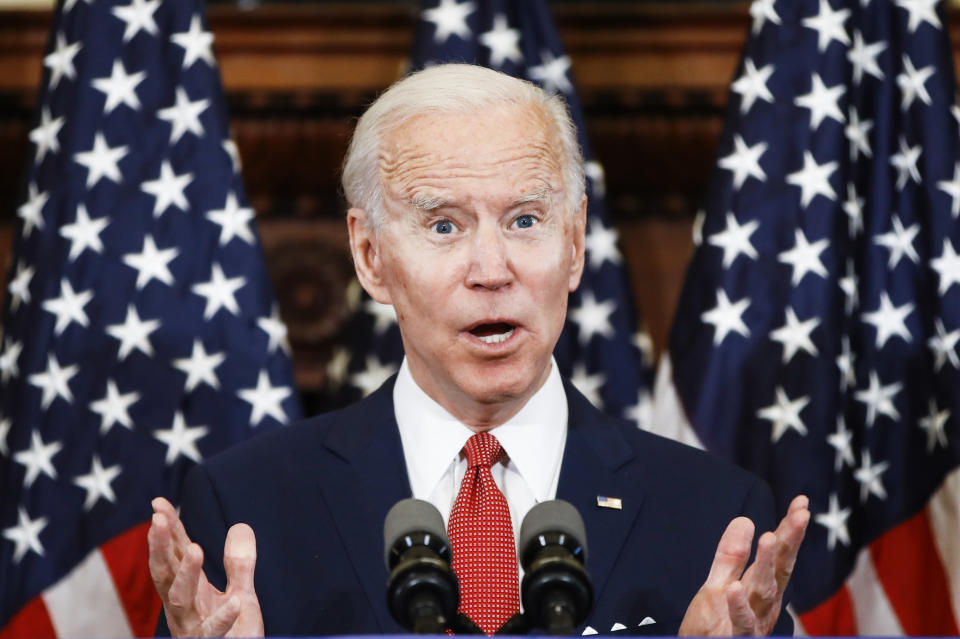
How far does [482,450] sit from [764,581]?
0.55 m

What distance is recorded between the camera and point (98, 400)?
300cm

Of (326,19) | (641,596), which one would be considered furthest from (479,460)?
(326,19)

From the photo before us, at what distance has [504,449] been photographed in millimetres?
2150

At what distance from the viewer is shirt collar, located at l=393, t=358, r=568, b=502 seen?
2145 millimetres

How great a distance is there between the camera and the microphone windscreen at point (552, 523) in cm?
152

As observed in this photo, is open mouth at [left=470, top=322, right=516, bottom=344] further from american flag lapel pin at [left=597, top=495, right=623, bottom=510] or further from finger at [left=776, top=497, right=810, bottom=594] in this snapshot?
finger at [left=776, top=497, right=810, bottom=594]

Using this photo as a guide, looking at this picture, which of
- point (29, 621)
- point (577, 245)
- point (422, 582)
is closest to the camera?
point (422, 582)

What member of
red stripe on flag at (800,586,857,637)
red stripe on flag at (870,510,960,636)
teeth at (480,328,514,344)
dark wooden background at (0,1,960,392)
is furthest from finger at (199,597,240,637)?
dark wooden background at (0,1,960,392)

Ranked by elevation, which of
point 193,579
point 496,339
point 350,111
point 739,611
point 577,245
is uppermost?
point 350,111

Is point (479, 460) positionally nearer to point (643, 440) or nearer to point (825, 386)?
point (643, 440)

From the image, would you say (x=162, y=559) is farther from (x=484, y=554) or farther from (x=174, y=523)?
(x=484, y=554)

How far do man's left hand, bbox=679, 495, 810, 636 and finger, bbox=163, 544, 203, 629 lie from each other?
0.69 metres

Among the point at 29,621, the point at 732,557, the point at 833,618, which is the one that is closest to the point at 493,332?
the point at 732,557

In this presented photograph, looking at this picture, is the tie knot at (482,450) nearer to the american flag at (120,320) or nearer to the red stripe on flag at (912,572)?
the american flag at (120,320)
